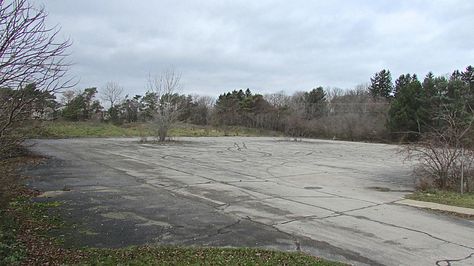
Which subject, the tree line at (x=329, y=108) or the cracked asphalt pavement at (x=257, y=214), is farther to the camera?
the tree line at (x=329, y=108)

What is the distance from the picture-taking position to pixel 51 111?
7066 mm

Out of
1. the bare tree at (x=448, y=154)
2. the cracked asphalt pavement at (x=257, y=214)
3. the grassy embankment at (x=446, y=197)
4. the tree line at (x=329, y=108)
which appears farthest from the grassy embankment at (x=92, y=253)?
the tree line at (x=329, y=108)

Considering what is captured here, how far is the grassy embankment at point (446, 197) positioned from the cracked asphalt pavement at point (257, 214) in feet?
2.22

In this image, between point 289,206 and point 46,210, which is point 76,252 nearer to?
point 46,210

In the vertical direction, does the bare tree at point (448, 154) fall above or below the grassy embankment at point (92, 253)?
above

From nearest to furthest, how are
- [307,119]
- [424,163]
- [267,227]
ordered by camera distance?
[267,227], [424,163], [307,119]

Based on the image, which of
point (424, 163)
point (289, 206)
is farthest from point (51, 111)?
point (424, 163)

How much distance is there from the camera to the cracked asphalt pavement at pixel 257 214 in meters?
6.93

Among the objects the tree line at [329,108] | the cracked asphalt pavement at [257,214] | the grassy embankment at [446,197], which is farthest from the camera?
the tree line at [329,108]

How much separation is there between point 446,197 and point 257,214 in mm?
6971

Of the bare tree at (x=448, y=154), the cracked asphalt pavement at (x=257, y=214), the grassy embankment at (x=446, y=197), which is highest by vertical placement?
the bare tree at (x=448, y=154)

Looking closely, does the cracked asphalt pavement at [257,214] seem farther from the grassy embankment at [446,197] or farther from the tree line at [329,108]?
the tree line at [329,108]

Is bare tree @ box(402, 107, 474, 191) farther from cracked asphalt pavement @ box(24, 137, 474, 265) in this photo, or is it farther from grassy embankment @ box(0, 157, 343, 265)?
grassy embankment @ box(0, 157, 343, 265)

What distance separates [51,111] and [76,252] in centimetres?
265
